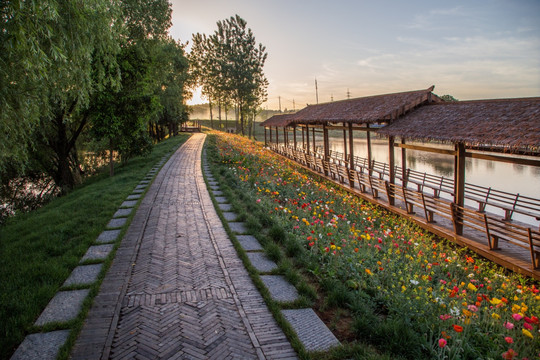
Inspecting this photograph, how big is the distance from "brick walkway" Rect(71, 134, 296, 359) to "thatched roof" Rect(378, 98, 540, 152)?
601 cm

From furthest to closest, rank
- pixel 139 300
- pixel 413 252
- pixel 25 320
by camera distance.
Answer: pixel 413 252, pixel 139 300, pixel 25 320

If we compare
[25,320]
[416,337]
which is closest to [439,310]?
[416,337]

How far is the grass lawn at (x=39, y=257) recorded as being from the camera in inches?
154

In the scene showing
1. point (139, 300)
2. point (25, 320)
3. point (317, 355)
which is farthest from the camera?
point (139, 300)

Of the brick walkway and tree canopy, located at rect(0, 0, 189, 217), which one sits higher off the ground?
tree canopy, located at rect(0, 0, 189, 217)

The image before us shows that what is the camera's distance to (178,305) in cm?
435

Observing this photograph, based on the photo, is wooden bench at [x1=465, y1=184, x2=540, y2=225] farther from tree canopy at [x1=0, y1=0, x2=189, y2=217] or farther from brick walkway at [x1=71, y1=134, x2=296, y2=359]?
tree canopy at [x1=0, y1=0, x2=189, y2=217]

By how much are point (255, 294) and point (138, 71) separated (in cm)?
1292

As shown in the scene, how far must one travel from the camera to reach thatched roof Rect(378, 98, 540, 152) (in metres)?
6.68

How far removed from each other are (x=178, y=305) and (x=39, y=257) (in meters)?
3.15

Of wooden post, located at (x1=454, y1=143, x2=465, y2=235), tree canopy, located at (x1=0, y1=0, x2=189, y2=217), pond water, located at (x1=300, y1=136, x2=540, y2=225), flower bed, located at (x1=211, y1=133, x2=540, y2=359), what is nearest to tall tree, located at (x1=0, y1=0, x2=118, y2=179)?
tree canopy, located at (x1=0, y1=0, x2=189, y2=217)

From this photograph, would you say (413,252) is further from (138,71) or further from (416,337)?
(138,71)

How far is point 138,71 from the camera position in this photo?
47.0ft

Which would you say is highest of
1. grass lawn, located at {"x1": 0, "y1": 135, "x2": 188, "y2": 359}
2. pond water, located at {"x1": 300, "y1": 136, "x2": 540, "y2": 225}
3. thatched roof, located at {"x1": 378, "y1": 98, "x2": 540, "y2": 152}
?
thatched roof, located at {"x1": 378, "y1": 98, "x2": 540, "y2": 152}
